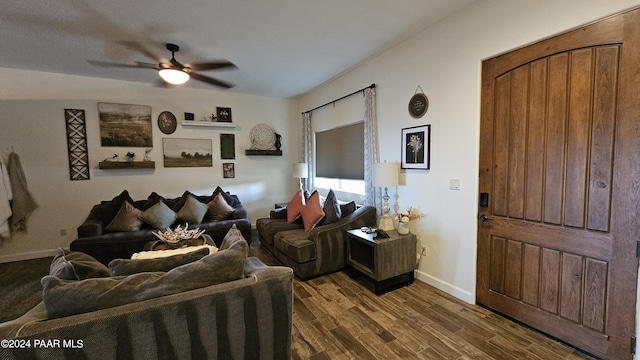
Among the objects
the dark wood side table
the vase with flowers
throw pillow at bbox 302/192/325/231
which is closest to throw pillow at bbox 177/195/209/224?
throw pillow at bbox 302/192/325/231

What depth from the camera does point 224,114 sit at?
16.5 ft

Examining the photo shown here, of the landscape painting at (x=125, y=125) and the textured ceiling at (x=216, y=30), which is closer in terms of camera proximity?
the textured ceiling at (x=216, y=30)

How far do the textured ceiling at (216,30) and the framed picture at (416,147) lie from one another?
1104mm

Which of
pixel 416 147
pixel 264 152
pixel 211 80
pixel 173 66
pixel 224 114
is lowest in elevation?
pixel 416 147

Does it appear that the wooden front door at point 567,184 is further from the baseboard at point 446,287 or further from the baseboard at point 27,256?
the baseboard at point 27,256

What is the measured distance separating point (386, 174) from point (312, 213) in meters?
1.25

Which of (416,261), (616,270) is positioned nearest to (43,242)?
(416,261)

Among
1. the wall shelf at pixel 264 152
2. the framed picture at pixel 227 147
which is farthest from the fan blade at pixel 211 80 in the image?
the wall shelf at pixel 264 152

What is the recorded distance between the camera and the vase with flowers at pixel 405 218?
2871mm

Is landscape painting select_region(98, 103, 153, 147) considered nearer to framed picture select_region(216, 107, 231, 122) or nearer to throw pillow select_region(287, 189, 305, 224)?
framed picture select_region(216, 107, 231, 122)

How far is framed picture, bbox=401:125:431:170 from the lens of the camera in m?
2.82

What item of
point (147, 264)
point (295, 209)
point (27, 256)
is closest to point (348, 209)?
point (295, 209)

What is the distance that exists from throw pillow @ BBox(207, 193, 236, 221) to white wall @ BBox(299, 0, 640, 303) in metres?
2.80

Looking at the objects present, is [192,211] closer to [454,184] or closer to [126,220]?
[126,220]
